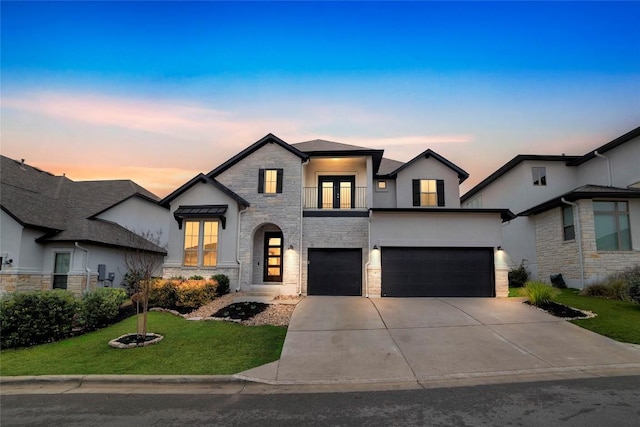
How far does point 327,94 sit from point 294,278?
331 inches

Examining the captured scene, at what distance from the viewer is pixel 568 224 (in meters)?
17.3

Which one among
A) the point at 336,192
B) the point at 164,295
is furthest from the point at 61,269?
the point at 336,192

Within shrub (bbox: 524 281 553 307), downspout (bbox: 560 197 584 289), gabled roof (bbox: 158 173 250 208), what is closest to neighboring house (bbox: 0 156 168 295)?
gabled roof (bbox: 158 173 250 208)

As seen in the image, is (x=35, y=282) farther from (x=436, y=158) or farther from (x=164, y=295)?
(x=436, y=158)

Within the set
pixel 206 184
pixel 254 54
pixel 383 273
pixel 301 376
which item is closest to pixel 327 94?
pixel 254 54

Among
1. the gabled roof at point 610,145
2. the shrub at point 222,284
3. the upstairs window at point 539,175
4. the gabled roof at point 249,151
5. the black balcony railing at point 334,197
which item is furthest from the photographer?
the upstairs window at point 539,175

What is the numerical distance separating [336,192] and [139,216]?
13021 millimetres

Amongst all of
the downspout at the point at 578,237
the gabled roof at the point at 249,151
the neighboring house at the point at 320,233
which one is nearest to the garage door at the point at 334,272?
the neighboring house at the point at 320,233

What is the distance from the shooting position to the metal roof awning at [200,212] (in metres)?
16.8

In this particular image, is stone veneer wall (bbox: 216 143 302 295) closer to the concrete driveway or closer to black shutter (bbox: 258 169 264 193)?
black shutter (bbox: 258 169 264 193)

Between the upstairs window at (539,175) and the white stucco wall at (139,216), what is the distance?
21.6 m

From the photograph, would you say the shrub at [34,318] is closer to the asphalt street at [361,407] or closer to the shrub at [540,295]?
the asphalt street at [361,407]

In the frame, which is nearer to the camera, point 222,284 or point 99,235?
point 222,284

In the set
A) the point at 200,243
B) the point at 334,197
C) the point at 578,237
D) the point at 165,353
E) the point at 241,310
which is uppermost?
the point at 334,197
